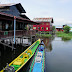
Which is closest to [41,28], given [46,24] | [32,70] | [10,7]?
[46,24]

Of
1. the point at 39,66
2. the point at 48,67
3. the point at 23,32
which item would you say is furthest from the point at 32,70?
the point at 23,32

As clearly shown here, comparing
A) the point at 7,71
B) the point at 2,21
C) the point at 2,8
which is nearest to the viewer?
the point at 7,71

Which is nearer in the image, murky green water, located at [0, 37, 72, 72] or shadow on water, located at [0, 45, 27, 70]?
murky green water, located at [0, 37, 72, 72]

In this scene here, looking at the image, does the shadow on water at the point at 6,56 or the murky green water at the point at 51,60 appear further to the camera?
the shadow on water at the point at 6,56

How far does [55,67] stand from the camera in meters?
13.4

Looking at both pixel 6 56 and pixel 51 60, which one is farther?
pixel 51 60

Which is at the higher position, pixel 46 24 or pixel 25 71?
Result: pixel 46 24

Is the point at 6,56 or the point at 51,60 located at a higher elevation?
the point at 6,56

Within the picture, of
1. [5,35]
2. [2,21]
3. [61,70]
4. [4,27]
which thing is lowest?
[61,70]

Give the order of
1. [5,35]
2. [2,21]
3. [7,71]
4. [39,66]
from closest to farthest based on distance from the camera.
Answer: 1. [7,71]
2. [39,66]
3. [5,35]
4. [2,21]

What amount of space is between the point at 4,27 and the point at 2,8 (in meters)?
4.72

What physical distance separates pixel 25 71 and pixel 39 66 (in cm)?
224

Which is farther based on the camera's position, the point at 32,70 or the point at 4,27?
the point at 4,27

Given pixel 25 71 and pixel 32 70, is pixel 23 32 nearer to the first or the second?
pixel 25 71
